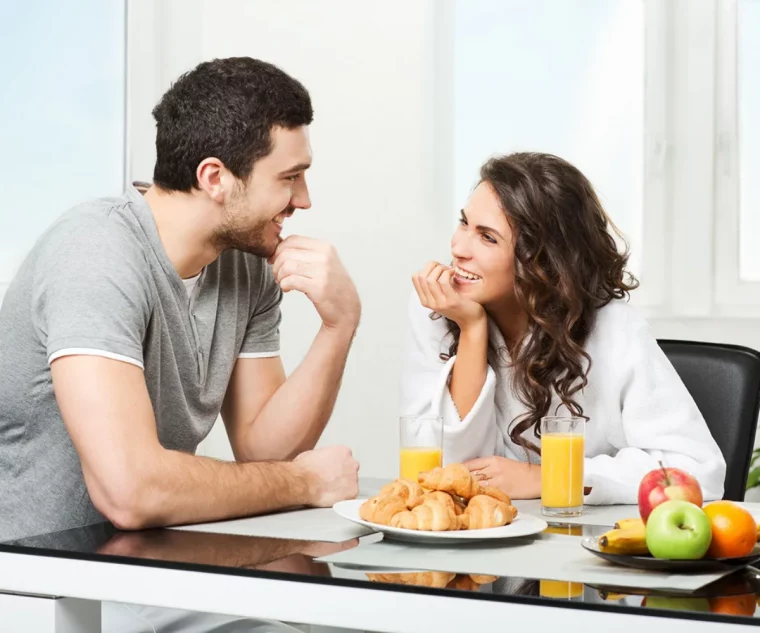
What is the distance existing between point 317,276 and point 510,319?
525 mm

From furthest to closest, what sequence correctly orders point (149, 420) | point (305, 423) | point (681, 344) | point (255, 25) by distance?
point (255, 25)
point (681, 344)
point (305, 423)
point (149, 420)

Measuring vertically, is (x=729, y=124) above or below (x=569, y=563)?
above

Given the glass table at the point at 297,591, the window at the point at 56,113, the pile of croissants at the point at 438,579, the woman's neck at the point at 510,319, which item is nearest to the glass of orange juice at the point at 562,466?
the glass table at the point at 297,591

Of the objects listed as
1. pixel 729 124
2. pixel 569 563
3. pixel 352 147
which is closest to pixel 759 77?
pixel 729 124

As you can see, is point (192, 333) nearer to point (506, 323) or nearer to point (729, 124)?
point (506, 323)

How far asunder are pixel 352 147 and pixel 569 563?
2.87 metres

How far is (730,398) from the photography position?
2.03m

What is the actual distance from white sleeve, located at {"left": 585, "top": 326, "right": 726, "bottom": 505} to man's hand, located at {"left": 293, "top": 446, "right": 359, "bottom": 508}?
392 millimetres

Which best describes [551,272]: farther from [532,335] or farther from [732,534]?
[732,534]

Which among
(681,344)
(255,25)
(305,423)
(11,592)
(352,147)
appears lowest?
(11,592)

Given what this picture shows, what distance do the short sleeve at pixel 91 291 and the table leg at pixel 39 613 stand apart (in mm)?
356

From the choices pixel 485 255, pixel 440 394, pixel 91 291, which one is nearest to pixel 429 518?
pixel 91 291

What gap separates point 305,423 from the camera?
1.97m

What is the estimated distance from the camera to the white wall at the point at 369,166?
378 centimetres
